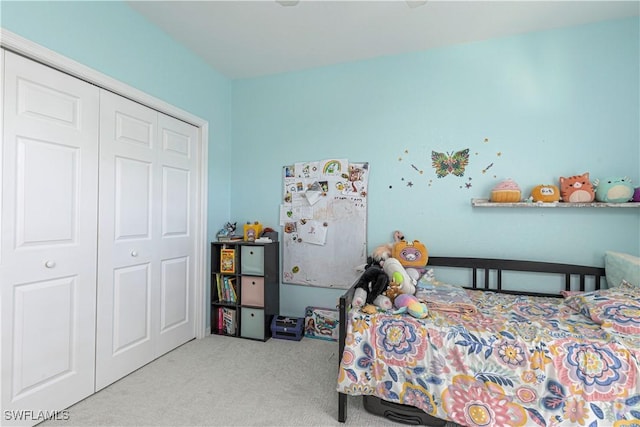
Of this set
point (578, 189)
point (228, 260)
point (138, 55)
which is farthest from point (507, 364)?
point (138, 55)

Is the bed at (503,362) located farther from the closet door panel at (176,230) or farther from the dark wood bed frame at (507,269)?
the closet door panel at (176,230)

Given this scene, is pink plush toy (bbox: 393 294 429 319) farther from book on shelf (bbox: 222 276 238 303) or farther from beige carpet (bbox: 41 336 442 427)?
book on shelf (bbox: 222 276 238 303)

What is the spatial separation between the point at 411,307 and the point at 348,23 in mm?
2013

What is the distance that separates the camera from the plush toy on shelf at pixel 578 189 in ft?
6.98

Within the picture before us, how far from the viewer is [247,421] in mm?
1673

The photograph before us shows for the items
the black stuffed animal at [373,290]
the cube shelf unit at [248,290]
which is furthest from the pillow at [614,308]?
the cube shelf unit at [248,290]

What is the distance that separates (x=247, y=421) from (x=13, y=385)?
119 cm

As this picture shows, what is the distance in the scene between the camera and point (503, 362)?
1451 millimetres

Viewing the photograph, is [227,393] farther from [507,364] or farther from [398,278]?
[507,364]

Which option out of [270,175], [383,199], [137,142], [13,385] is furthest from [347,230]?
[13,385]

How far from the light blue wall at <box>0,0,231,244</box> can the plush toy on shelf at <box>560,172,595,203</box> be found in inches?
114

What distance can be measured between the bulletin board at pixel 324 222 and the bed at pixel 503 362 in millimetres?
1025

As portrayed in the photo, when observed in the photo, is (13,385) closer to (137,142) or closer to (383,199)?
(137,142)

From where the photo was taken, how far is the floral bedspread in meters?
1.36
